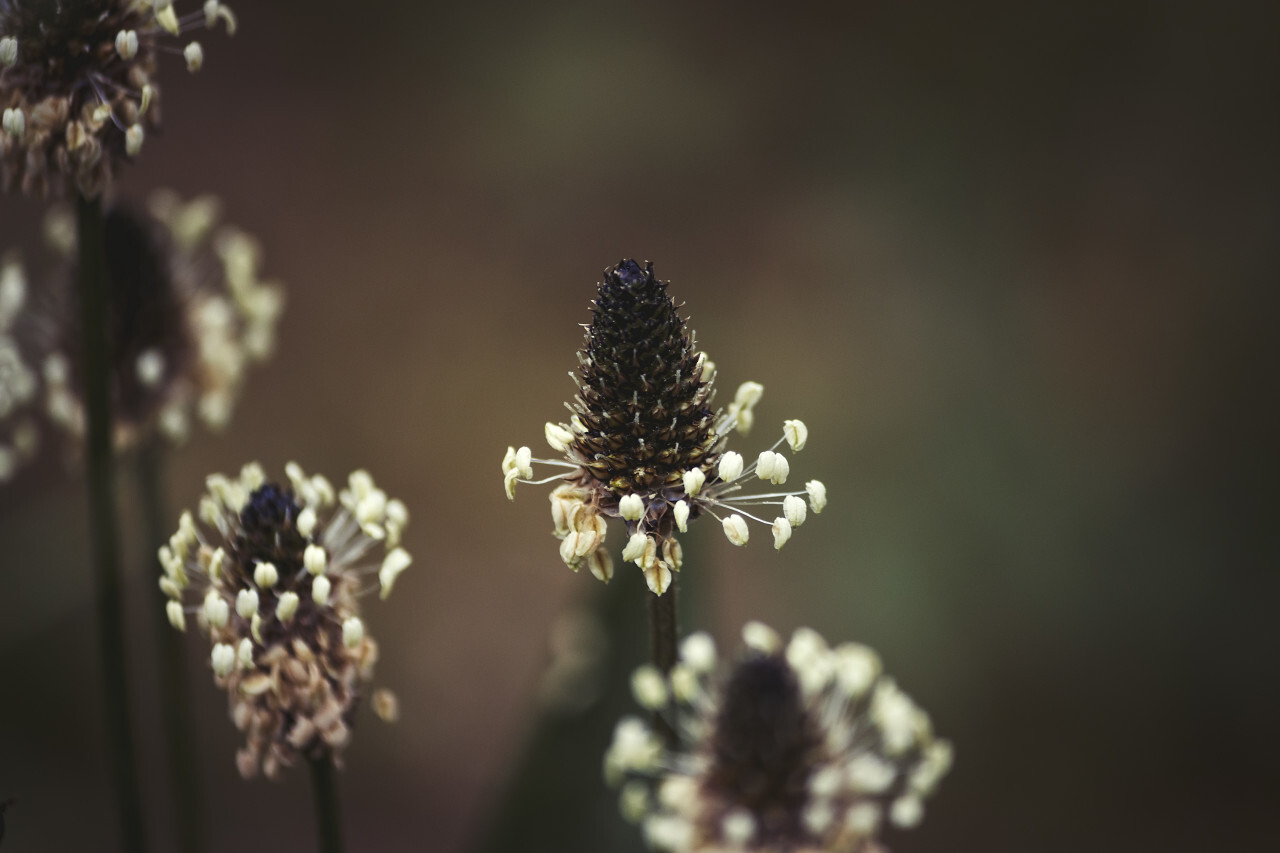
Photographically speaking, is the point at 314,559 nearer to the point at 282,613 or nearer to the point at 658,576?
the point at 282,613

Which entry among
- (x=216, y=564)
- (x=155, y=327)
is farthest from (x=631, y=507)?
(x=155, y=327)

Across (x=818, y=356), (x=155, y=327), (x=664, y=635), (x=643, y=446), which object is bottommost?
(x=664, y=635)

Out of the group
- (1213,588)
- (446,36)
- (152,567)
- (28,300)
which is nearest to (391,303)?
(446,36)

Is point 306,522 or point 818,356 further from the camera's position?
point 818,356

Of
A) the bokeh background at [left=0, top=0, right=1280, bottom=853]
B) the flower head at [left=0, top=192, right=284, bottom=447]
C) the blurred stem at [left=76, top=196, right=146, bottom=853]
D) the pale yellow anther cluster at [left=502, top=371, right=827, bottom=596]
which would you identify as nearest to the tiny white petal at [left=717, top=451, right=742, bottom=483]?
the pale yellow anther cluster at [left=502, top=371, right=827, bottom=596]

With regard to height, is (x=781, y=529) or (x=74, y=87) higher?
(x=74, y=87)

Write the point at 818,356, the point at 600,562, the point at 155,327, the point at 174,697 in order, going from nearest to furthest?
the point at 600,562 < the point at 174,697 < the point at 155,327 < the point at 818,356

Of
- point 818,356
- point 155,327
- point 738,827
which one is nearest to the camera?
point 738,827
